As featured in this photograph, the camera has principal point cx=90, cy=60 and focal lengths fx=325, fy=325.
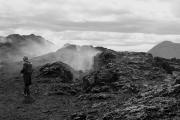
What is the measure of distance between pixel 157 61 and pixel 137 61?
2847 mm

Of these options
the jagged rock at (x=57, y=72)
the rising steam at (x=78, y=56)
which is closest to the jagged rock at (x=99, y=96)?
the jagged rock at (x=57, y=72)

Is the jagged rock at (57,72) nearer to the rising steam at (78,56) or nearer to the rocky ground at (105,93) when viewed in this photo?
the rocky ground at (105,93)

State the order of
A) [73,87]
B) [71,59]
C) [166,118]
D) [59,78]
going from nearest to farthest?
[166,118] → [73,87] → [59,78] → [71,59]

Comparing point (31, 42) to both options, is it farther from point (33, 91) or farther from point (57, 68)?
point (33, 91)

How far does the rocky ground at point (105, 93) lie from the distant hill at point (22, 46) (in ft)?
63.2

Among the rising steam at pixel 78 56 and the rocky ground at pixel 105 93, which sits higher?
the rising steam at pixel 78 56

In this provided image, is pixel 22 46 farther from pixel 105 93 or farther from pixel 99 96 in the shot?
pixel 99 96

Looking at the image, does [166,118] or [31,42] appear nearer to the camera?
[166,118]

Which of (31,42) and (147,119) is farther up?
(31,42)

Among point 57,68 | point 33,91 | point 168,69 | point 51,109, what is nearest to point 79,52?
point 57,68

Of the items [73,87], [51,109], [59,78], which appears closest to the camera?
[51,109]

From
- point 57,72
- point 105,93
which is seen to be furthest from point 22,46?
point 105,93

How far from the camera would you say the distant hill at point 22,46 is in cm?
5841

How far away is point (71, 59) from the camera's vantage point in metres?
48.9
